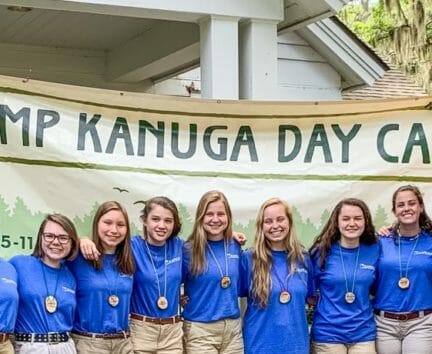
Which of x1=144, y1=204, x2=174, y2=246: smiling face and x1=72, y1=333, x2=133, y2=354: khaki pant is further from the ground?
x1=144, y1=204, x2=174, y2=246: smiling face

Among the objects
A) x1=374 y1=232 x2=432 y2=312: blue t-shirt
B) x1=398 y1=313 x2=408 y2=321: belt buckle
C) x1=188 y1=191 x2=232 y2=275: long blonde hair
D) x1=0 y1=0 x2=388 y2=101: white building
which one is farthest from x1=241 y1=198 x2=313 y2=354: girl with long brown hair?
x1=0 y1=0 x2=388 y2=101: white building

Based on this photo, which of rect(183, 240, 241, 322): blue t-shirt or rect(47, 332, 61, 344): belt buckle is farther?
rect(183, 240, 241, 322): blue t-shirt

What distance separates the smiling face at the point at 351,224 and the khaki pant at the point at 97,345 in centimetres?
142

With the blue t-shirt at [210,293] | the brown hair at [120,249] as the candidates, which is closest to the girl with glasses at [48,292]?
the brown hair at [120,249]

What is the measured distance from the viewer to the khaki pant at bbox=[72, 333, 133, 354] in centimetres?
429

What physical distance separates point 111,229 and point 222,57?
68.6 inches

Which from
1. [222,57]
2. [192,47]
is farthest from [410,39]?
[222,57]

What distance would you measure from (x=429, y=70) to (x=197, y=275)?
16.4 m

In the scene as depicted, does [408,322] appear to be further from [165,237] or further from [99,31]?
[99,31]

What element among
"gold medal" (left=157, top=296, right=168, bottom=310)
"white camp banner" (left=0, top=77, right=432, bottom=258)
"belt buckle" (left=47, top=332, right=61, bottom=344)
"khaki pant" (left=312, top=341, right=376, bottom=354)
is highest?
"white camp banner" (left=0, top=77, right=432, bottom=258)

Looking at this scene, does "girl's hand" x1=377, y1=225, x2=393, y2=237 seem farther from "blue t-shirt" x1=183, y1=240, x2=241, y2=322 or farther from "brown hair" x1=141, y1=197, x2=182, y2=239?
"brown hair" x1=141, y1=197, x2=182, y2=239

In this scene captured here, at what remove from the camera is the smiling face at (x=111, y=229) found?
441 centimetres

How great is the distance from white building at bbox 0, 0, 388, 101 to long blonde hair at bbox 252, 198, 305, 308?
119 centimetres

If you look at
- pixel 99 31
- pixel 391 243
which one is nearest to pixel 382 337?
pixel 391 243
